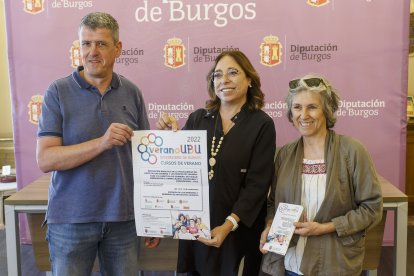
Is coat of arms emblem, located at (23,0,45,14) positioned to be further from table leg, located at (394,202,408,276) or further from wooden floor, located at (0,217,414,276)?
table leg, located at (394,202,408,276)

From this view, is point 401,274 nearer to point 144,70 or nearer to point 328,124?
point 328,124

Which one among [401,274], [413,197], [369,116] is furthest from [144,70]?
[413,197]

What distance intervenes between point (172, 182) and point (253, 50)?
2.30 metres

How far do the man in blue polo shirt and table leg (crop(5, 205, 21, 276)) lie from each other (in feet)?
3.07

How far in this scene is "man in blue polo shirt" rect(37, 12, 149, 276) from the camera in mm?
1616

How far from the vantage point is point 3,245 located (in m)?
4.14

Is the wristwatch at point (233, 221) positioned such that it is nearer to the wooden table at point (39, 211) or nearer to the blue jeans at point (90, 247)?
the blue jeans at point (90, 247)

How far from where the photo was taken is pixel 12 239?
255cm

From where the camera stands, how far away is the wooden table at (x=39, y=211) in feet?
8.13

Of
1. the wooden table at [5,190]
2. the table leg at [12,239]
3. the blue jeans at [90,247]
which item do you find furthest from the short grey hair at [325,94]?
the wooden table at [5,190]

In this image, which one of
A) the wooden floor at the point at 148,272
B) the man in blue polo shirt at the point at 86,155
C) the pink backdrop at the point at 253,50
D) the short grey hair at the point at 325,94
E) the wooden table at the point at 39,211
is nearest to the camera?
the man in blue polo shirt at the point at 86,155

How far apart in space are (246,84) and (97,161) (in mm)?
693

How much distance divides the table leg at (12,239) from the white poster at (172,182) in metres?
1.22

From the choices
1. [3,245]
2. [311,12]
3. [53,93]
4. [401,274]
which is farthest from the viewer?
[3,245]
